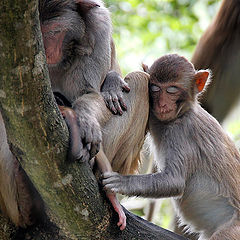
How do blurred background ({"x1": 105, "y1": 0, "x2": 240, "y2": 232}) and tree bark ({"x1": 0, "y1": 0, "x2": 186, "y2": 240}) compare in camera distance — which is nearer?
tree bark ({"x1": 0, "y1": 0, "x2": 186, "y2": 240})

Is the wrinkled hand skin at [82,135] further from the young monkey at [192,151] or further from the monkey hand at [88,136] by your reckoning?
the young monkey at [192,151]

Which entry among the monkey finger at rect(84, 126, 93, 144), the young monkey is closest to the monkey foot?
the monkey finger at rect(84, 126, 93, 144)

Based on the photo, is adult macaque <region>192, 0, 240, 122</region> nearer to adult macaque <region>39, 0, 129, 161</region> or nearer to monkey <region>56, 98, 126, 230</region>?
adult macaque <region>39, 0, 129, 161</region>

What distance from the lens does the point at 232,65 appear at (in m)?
7.74

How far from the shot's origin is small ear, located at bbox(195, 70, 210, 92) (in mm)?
4730

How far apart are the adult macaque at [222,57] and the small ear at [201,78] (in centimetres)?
263

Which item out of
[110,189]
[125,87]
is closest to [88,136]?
[110,189]

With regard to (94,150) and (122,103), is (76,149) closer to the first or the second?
(94,150)

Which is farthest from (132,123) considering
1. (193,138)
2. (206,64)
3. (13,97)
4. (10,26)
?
(206,64)

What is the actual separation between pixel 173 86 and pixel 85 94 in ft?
2.97

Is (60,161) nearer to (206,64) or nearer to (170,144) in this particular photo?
(170,144)

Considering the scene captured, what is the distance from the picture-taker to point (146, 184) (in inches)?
165

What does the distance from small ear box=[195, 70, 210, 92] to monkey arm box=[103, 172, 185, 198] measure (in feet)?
3.05

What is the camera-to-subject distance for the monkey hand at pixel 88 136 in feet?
11.5
